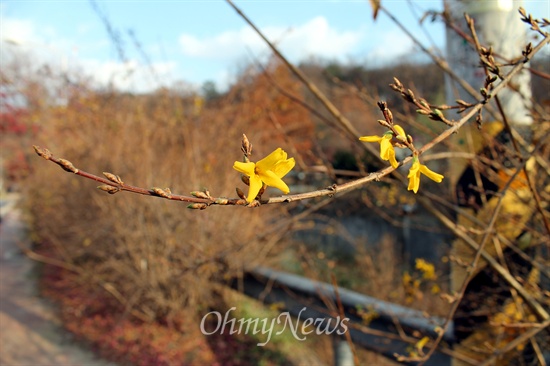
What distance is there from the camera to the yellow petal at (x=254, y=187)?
28.8 inches

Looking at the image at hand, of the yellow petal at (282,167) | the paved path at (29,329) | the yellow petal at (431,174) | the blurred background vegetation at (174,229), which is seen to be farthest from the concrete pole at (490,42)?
the paved path at (29,329)

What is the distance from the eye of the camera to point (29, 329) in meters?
6.34

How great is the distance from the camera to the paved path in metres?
5.36

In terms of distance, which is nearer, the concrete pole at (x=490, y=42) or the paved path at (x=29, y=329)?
the concrete pole at (x=490, y=42)

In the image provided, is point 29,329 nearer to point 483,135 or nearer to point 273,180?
point 483,135

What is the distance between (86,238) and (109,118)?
175 cm

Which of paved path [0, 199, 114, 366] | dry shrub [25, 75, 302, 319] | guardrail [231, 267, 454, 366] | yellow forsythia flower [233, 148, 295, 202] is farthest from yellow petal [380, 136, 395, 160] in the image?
paved path [0, 199, 114, 366]

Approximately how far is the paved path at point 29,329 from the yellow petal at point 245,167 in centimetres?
528

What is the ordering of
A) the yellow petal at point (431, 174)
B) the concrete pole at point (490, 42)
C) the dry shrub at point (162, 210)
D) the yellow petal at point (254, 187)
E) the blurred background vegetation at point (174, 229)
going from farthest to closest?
the dry shrub at point (162, 210) → the blurred background vegetation at point (174, 229) → the concrete pole at point (490, 42) → the yellow petal at point (431, 174) → the yellow petal at point (254, 187)

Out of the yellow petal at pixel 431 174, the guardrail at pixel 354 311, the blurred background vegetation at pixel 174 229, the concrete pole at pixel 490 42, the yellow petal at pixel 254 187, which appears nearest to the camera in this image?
the yellow petal at pixel 254 187

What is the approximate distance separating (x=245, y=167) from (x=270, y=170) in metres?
0.05

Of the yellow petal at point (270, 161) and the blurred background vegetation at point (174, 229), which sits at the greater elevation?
the yellow petal at point (270, 161)

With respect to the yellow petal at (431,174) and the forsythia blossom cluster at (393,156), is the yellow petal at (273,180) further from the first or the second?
the yellow petal at (431,174)

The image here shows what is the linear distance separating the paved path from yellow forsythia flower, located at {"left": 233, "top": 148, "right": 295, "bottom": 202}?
527 centimetres
